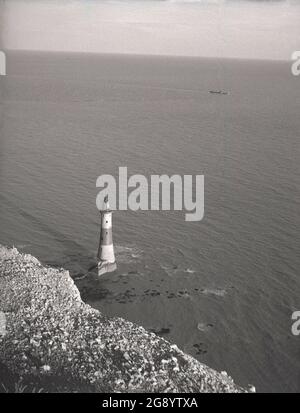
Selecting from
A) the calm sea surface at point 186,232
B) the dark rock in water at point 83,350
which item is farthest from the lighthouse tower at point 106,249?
the dark rock in water at point 83,350

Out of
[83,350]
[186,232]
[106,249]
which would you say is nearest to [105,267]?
[106,249]

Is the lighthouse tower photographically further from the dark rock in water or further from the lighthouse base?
the dark rock in water

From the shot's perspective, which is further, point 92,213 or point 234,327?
point 92,213

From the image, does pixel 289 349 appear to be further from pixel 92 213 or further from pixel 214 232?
pixel 92 213

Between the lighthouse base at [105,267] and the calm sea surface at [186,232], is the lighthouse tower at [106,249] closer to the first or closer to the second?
the lighthouse base at [105,267]

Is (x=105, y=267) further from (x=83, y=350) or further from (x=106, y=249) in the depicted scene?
(x=83, y=350)
